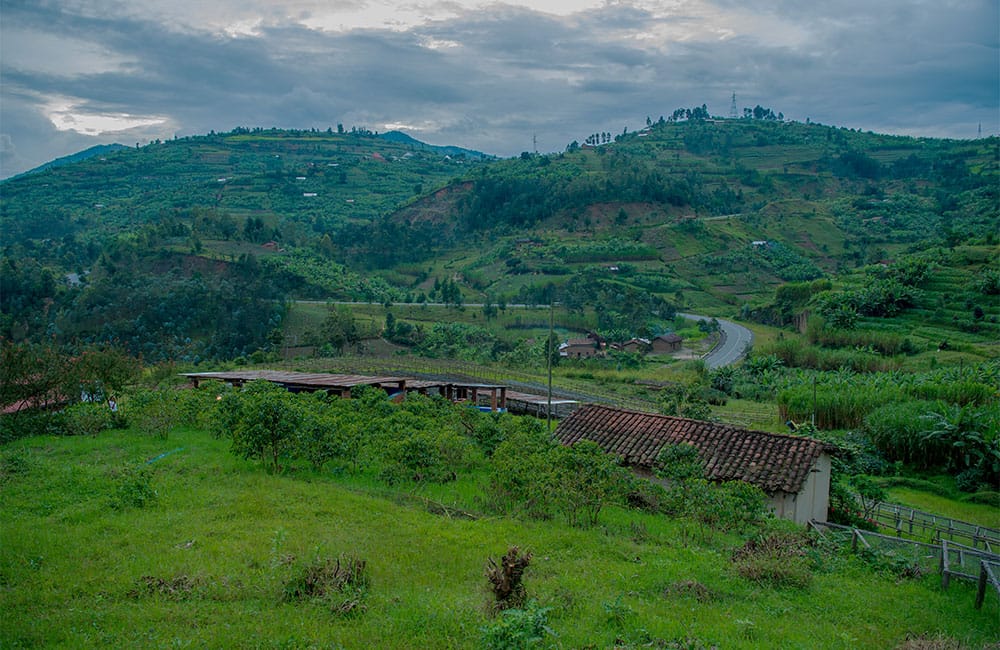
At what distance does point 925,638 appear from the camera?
6.89 meters

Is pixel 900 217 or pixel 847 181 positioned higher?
pixel 847 181

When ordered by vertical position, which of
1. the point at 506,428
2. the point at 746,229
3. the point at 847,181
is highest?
the point at 847,181

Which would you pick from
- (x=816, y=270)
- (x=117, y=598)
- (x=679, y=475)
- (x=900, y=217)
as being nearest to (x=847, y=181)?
(x=900, y=217)

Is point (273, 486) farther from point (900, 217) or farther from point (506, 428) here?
point (900, 217)

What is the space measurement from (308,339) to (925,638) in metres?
41.0

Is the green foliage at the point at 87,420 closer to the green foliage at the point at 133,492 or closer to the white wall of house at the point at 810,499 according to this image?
the green foliage at the point at 133,492

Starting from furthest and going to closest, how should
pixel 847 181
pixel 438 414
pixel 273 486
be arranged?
pixel 847 181 < pixel 438 414 < pixel 273 486

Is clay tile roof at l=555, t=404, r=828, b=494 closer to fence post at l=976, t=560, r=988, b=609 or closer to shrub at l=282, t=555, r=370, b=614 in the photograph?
fence post at l=976, t=560, r=988, b=609

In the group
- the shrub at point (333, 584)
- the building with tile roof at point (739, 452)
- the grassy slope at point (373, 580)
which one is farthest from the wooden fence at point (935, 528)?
the shrub at point (333, 584)

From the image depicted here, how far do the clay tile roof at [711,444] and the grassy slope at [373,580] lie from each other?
8.42 ft

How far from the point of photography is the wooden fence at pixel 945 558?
827 centimetres

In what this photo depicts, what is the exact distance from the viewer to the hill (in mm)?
47094

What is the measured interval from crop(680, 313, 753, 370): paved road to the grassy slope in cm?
3487

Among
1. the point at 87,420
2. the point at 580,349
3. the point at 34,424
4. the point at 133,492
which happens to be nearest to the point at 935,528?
the point at 133,492
